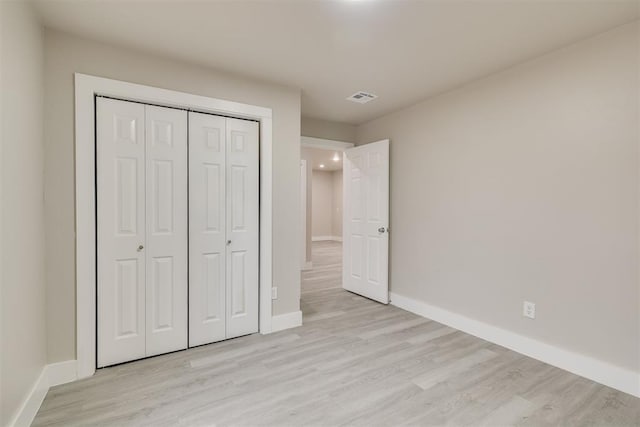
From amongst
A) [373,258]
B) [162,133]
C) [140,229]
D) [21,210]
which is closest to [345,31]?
[162,133]

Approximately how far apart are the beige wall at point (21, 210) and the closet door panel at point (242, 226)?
128cm

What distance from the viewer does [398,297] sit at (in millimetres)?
3836

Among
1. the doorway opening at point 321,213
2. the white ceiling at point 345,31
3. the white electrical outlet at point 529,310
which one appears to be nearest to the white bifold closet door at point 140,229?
the white ceiling at point 345,31

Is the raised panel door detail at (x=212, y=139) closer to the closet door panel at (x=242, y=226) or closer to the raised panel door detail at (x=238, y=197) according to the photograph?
the closet door panel at (x=242, y=226)

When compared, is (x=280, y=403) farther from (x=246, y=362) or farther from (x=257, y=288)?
(x=257, y=288)

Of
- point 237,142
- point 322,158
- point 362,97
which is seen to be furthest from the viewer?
point 322,158

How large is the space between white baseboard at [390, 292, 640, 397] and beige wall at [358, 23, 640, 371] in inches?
2.2

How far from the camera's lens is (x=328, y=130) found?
4.25 meters

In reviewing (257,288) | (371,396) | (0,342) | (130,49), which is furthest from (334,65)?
(0,342)

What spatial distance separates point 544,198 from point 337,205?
8.79 metres

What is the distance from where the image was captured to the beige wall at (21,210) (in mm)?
1487

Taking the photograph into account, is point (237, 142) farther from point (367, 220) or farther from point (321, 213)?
point (321, 213)

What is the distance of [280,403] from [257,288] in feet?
3.99

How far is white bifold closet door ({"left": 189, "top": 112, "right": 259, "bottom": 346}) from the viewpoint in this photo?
104 inches
